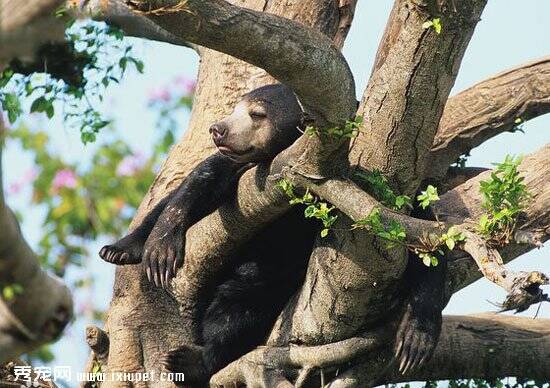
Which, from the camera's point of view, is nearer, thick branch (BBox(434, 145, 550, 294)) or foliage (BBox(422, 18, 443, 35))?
foliage (BBox(422, 18, 443, 35))

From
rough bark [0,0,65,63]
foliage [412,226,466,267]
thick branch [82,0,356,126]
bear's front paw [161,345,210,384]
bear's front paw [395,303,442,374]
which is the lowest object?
bear's front paw [161,345,210,384]

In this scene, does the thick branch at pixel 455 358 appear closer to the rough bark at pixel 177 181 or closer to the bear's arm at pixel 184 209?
the rough bark at pixel 177 181

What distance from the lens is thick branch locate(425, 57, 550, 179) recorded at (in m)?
7.35

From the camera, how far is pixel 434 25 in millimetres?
4887

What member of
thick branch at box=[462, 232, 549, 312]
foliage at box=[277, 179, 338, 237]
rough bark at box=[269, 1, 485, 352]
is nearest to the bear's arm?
rough bark at box=[269, 1, 485, 352]

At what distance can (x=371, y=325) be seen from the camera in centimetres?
615

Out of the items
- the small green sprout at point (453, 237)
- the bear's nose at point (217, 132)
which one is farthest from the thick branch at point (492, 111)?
the small green sprout at point (453, 237)

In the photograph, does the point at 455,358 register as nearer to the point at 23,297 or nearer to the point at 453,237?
the point at 453,237

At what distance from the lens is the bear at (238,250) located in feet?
21.9

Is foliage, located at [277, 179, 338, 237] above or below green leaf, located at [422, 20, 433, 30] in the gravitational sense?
below

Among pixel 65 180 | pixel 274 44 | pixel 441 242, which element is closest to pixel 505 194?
pixel 441 242

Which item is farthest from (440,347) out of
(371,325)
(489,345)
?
(371,325)

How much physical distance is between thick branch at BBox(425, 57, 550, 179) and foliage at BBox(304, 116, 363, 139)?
7.90 ft

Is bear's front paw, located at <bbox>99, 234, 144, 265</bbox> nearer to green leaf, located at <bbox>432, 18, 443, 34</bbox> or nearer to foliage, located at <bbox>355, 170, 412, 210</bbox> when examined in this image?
foliage, located at <bbox>355, 170, 412, 210</bbox>
